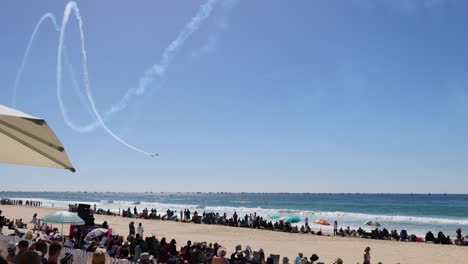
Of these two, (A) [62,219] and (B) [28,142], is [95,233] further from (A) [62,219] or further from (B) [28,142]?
(B) [28,142]

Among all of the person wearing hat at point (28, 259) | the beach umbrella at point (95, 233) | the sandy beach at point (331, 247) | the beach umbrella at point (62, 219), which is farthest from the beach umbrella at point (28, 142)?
the sandy beach at point (331, 247)

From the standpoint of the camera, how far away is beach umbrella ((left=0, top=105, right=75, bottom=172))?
15.2 feet

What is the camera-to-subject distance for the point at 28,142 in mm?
5605

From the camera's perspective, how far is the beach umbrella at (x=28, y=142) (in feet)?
15.2

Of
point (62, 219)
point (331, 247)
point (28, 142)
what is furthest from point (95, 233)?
point (331, 247)

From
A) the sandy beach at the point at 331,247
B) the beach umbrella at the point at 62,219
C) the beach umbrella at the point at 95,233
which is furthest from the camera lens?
the sandy beach at the point at 331,247

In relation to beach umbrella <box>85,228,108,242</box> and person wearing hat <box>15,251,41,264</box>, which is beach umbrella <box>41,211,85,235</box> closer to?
beach umbrella <box>85,228,108,242</box>

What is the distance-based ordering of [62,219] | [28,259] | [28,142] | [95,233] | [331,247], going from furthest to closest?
1. [331,247]
2. [95,233]
3. [62,219]
4. [28,142]
5. [28,259]

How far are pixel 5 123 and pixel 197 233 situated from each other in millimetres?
27934

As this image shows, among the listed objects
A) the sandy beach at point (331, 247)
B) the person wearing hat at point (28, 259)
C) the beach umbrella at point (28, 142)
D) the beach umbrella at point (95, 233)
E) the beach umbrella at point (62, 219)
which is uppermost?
the beach umbrella at point (28, 142)

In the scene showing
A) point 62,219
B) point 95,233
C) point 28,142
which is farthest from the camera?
point 95,233

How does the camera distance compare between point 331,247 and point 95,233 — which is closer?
point 95,233

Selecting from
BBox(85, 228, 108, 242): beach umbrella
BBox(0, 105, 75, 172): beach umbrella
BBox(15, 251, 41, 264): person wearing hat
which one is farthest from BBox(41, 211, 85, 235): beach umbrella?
BBox(15, 251, 41, 264): person wearing hat

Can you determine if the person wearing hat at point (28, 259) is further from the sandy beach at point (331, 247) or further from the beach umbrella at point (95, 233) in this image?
the sandy beach at point (331, 247)
